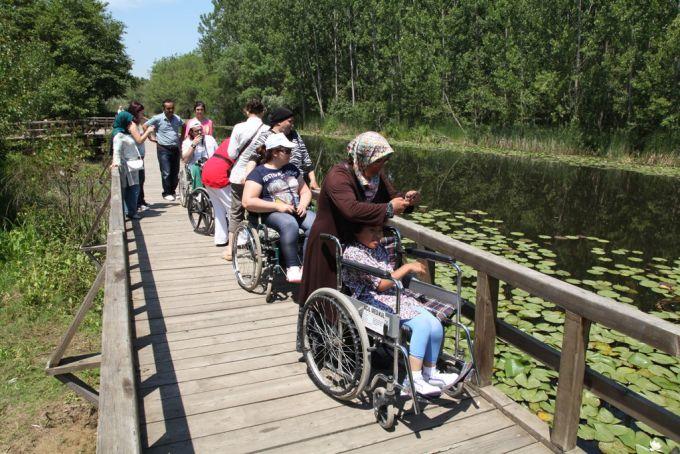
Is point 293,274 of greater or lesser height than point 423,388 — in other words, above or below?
above

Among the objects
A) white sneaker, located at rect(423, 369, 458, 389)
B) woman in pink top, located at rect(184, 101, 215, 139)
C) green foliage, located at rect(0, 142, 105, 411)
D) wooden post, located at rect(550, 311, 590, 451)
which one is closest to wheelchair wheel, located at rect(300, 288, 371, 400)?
white sneaker, located at rect(423, 369, 458, 389)

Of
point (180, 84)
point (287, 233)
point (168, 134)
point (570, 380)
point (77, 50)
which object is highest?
point (180, 84)

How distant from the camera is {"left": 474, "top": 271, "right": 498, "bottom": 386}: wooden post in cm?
295

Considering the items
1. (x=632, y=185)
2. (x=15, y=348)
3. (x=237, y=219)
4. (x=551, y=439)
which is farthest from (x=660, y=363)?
(x=632, y=185)

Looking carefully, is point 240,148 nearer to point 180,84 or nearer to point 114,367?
point 114,367

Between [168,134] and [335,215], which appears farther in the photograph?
[168,134]

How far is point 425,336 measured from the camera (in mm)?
2617

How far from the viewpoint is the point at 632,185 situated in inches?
531

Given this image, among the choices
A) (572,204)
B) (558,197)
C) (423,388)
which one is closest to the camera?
(423,388)

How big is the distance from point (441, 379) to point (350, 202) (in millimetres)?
1022

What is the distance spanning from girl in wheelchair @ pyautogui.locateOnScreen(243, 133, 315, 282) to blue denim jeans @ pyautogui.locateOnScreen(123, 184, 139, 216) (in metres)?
3.70

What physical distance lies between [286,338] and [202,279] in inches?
63.2

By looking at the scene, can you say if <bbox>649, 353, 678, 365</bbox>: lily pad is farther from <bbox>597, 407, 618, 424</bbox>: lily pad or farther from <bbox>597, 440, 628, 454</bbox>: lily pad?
<bbox>597, 440, 628, 454</bbox>: lily pad

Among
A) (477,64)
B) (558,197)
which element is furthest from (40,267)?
(477,64)
